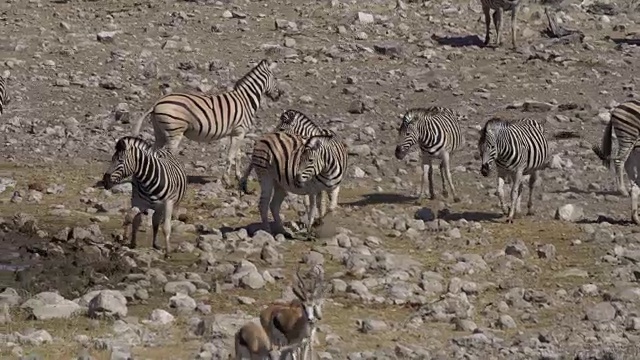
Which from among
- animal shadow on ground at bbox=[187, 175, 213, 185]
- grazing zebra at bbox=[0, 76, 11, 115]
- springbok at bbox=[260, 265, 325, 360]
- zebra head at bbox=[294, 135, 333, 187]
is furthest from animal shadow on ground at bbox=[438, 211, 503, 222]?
grazing zebra at bbox=[0, 76, 11, 115]

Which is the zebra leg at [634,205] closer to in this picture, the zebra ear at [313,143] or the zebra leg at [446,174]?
the zebra leg at [446,174]

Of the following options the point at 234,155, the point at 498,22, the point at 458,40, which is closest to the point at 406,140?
the point at 234,155

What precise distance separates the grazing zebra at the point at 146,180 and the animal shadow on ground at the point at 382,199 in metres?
3.16

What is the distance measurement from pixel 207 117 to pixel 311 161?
3.70 metres

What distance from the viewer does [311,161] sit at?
14703mm

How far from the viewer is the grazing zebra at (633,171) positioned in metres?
16.0

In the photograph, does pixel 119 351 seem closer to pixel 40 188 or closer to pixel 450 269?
pixel 450 269

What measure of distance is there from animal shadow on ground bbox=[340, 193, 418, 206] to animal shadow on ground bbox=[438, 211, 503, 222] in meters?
0.75

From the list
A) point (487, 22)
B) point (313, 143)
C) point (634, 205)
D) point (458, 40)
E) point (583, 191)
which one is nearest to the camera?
point (313, 143)

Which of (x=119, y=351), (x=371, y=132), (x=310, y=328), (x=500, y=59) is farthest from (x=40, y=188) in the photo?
(x=500, y=59)

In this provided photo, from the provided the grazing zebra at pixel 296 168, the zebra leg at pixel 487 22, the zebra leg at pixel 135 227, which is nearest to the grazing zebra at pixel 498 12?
the zebra leg at pixel 487 22

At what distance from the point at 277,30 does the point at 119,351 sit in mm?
15931

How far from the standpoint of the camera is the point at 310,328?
31.6 ft

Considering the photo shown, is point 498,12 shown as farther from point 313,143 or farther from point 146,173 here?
point 146,173
